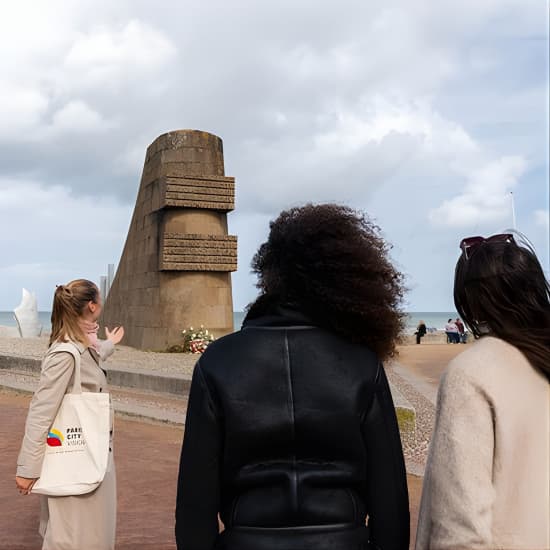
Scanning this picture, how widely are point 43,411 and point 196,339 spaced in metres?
12.2

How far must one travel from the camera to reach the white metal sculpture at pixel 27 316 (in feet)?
107

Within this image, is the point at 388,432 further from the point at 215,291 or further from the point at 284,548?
the point at 215,291

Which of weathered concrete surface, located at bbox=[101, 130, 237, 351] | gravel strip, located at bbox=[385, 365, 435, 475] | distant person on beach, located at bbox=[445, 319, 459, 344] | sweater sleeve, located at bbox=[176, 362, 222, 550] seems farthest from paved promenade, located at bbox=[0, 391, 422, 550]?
distant person on beach, located at bbox=[445, 319, 459, 344]

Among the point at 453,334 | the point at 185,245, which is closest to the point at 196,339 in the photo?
the point at 185,245

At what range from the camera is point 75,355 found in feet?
9.15

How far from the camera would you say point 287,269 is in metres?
1.79

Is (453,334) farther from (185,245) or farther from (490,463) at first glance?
(490,463)

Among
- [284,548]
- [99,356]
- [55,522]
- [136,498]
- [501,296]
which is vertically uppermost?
[501,296]

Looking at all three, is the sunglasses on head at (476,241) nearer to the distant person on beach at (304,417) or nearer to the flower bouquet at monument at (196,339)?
the distant person on beach at (304,417)

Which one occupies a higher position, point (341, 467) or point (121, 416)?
point (341, 467)

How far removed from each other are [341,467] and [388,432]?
0.56 ft

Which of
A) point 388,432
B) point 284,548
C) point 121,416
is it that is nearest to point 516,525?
point 388,432

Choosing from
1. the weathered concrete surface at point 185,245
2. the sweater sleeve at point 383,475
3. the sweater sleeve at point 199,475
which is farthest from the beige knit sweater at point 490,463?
the weathered concrete surface at point 185,245

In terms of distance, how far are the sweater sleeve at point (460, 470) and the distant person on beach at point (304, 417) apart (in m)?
0.17
